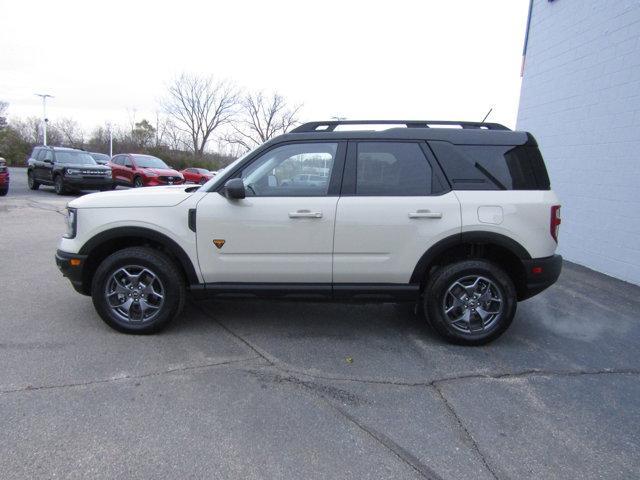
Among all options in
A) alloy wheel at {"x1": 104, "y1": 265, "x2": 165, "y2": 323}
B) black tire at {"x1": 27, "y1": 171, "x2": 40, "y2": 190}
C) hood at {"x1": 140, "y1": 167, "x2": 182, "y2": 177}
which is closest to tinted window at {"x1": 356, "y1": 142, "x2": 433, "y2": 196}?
alloy wheel at {"x1": 104, "y1": 265, "x2": 165, "y2": 323}

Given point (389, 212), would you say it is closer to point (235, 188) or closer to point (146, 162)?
point (235, 188)

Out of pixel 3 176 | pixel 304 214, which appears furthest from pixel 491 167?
pixel 3 176

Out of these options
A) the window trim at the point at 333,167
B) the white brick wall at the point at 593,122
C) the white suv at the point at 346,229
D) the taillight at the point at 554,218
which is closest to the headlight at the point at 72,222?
the white suv at the point at 346,229

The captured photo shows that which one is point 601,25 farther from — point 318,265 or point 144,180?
point 144,180

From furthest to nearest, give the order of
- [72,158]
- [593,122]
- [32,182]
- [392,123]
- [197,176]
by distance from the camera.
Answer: [197,176]
[32,182]
[72,158]
[593,122]
[392,123]

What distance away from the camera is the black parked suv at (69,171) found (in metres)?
16.2

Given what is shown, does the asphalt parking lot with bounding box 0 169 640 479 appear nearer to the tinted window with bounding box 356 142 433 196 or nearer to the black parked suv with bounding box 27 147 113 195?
the tinted window with bounding box 356 142 433 196

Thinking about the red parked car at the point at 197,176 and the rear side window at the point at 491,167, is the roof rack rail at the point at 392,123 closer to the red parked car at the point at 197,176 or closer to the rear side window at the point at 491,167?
the rear side window at the point at 491,167

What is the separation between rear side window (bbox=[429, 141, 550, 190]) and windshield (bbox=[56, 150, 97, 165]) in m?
16.5

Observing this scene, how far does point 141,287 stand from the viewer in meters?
3.97

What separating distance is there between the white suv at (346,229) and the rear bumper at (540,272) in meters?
0.01

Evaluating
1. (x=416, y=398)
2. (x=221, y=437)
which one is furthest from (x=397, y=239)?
(x=221, y=437)

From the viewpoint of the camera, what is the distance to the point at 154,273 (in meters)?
3.90

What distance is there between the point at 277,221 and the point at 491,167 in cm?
196
